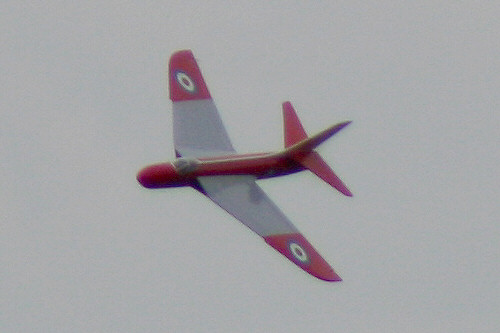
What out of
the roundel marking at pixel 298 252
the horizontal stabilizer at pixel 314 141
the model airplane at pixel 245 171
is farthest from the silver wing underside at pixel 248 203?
the horizontal stabilizer at pixel 314 141

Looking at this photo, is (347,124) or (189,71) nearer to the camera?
(347,124)

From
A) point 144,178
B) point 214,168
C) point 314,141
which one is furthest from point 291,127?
point 144,178

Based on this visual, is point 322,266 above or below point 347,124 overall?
below

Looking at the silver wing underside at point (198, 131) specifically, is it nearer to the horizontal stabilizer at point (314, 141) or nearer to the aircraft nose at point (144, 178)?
the aircraft nose at point (144, 178)

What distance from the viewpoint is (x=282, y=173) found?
9450cm

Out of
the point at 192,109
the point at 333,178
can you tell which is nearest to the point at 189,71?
the point at 192,109

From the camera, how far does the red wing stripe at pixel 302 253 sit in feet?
297

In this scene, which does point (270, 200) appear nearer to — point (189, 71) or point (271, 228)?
point (271, 228)

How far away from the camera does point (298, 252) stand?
91312 mm

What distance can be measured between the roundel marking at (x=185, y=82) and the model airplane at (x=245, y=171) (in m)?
2.51

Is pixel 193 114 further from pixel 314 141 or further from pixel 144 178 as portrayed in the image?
pixel 314 141

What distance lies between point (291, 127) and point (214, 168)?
372cm

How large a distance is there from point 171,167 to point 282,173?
16.0 feet

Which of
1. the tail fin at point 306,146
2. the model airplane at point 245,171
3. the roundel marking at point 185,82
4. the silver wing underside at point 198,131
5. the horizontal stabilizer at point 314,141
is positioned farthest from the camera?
the roundel marking at point 185,82
